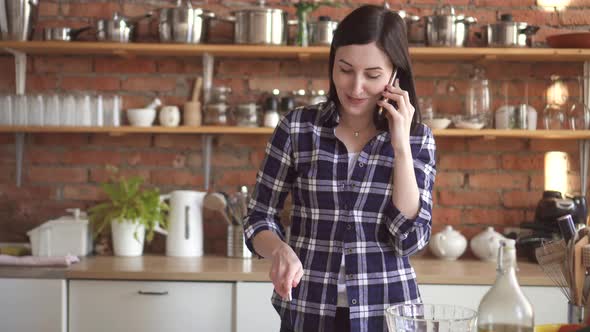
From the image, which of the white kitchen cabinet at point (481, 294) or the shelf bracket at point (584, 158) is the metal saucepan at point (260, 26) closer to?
the white kitchen cabinet at point (481, 294)

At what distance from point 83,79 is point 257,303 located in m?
1.33

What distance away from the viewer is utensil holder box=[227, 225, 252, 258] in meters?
3.20

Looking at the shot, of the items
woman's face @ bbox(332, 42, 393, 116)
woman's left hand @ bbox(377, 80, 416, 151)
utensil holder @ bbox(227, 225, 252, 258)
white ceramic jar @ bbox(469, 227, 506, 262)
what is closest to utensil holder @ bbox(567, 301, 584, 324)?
woman's left hand @ bbox(377, 80, 416, 151)

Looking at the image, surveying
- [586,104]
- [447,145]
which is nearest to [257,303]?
[447,145]

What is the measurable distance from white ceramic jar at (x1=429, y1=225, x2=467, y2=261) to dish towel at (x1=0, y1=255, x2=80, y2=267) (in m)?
1.43

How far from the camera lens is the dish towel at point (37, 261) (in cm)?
296

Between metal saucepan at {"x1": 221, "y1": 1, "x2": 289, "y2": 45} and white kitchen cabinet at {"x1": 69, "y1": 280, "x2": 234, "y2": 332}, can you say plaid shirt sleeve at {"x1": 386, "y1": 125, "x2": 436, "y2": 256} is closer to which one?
white kitchen cabinet at {"x1": 69, "y1": 280, "x2": 234, "y2": 332}

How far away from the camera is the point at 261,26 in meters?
3.22

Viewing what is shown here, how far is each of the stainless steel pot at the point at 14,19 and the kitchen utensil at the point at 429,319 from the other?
2.45 m

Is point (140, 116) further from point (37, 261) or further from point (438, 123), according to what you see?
point (438, 123)

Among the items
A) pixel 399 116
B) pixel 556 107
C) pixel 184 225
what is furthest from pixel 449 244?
pixel 399 116

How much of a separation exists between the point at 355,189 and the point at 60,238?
182 cm

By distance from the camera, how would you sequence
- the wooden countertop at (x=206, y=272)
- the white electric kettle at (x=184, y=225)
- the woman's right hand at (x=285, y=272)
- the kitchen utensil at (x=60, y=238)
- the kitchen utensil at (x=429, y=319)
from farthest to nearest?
1. the white electric kettle at (x=184, y=225)
2. the kitchen utensil at (x=60, y=238)
3. the wooden countertop at (x=206, y=272)
4. the woman's right hand at (x=285, y=272)
5. the kitchen utensil at (x=429, y=319)

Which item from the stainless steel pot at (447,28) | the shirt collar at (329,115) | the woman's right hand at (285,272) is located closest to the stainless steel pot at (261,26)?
the stainless steel pot at (447,28)
